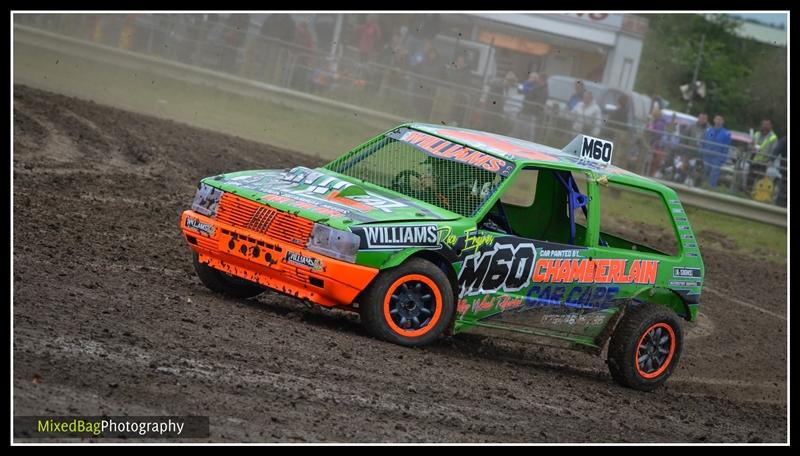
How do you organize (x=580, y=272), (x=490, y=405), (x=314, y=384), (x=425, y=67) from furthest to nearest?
(x=425, y=67) < (x=580, y=272) < (x=490, y=405) < (x=314, y=384)

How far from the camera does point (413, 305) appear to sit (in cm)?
741

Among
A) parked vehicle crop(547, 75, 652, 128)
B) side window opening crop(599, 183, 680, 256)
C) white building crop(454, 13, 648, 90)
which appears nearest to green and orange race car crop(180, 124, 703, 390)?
side window opening crop(599, 183, 680, 256)

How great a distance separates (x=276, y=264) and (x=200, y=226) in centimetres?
70

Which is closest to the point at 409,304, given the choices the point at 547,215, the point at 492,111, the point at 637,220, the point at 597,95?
the point at 547,215

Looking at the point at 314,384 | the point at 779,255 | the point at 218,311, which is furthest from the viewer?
the point at 779,255

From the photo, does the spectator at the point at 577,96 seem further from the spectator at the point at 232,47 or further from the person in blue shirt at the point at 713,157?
the spectator at the point at 232,47

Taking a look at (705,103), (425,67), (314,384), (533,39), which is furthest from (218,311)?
(705,103)

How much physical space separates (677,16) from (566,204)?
97.6ft

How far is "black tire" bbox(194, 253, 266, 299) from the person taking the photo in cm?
808

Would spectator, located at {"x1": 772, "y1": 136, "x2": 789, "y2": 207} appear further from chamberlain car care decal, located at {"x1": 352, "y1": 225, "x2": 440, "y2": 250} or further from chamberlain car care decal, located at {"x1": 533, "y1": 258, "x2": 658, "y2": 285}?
chamberlain car care decal, located at {"x1": 352, "y1": 225, "x2": 440, "y2": 250}

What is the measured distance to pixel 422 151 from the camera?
8.32 metres

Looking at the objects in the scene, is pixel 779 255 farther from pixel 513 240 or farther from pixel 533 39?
pixel 513 240

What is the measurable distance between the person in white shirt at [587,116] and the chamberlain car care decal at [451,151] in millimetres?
12006

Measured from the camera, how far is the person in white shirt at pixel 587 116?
66.5ft
